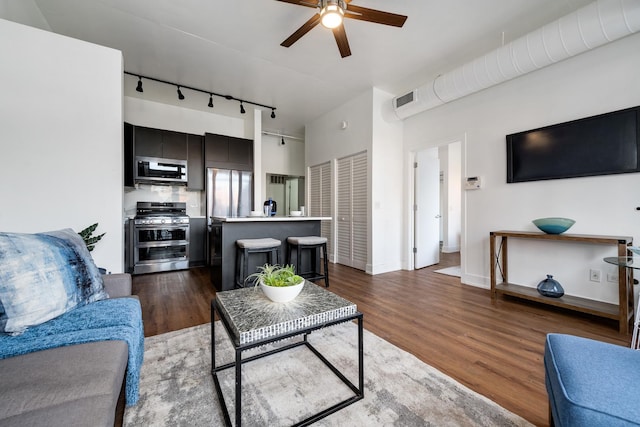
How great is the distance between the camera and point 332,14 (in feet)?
6.71

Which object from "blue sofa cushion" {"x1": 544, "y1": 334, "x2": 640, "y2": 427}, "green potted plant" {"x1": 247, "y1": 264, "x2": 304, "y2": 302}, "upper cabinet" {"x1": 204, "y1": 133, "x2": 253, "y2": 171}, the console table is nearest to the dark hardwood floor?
the console table

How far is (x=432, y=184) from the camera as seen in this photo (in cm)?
482

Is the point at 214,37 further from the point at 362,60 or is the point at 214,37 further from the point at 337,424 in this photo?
the point at 337,424

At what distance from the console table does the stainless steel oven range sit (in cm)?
468

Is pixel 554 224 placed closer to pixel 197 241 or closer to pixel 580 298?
pixel 580 298

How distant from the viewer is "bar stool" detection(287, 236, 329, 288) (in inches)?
129

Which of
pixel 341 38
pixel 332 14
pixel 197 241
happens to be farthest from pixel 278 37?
pixel 197 241

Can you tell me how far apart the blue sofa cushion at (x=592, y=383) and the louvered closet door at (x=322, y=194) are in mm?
4355

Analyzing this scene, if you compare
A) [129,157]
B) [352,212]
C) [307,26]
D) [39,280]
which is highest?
[307,26]

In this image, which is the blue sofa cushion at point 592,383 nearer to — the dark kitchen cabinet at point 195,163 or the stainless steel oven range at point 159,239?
the stainless steel oven range at point 159,239

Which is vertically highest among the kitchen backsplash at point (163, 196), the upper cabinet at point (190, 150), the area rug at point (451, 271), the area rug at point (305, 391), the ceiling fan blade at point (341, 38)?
the ceiling fan blade at point (341, 38)

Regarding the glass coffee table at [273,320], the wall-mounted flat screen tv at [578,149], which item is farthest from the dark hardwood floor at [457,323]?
the wall-mounted flat screen tv at [578,149]

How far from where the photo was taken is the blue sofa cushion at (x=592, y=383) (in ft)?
2.35

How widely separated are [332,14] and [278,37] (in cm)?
125
